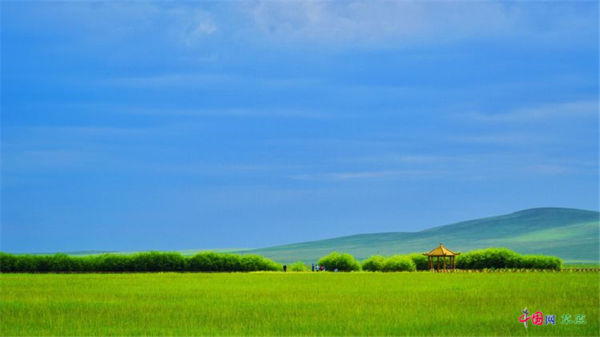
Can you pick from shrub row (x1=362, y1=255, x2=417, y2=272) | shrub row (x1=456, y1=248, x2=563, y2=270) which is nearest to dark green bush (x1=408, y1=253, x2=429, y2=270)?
shrub row (x1=362, y1=255, x2=417, y2=272)

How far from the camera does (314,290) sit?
23.3 metres

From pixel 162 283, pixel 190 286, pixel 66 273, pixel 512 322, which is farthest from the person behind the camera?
pixel 66 273

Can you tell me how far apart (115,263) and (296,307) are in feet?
73.8

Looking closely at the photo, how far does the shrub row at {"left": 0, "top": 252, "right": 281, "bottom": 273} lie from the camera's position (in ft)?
123

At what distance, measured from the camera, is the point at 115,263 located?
3747cm

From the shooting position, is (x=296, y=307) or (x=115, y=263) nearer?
(x=296, y=307)

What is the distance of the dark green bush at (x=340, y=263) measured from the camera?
39.8m

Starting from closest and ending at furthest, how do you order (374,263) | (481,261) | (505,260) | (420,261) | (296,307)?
1. (296,307)
2. (505,260)
3. (481,261)
4. (374,263)
5. (420,261)

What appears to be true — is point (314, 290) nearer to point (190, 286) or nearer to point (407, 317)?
point (190, 286)

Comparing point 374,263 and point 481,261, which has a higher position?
Answer: point 374,263

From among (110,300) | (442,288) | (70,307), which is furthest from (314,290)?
(70,307)

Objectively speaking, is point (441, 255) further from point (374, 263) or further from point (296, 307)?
point (296, 307)

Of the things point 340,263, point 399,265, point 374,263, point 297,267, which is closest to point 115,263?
point 297,267

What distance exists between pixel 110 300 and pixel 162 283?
23.2 ft
